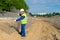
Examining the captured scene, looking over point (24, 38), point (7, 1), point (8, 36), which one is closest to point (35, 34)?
point (24, 38)

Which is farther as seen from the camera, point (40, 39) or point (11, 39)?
point (40, 39)

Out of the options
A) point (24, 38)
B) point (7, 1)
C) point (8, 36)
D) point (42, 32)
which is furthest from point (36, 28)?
point (7, 1)

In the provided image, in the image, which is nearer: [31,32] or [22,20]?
[22,20]

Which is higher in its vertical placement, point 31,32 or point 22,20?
point 22,20

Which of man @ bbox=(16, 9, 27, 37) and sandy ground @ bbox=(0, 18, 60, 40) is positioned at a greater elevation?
man @ bbox=(16, 9, 27, 37)

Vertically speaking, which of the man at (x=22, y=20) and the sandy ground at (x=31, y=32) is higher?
the man at (x=22, y=20)

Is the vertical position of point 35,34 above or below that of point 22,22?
below

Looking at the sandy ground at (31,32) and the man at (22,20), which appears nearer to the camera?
the sandy ground at (31,32)

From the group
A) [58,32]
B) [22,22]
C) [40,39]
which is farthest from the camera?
[58,32]

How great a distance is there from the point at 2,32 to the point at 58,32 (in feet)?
26.7

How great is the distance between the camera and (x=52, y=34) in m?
24.3

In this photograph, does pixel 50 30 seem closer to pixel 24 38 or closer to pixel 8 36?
pixel 24 38

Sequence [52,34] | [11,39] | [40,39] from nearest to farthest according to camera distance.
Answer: [11,39], [40,39], [52,34]

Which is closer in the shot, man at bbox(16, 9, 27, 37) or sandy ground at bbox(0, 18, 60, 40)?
sandy ground at bbox(0, 18, 60, 40)
